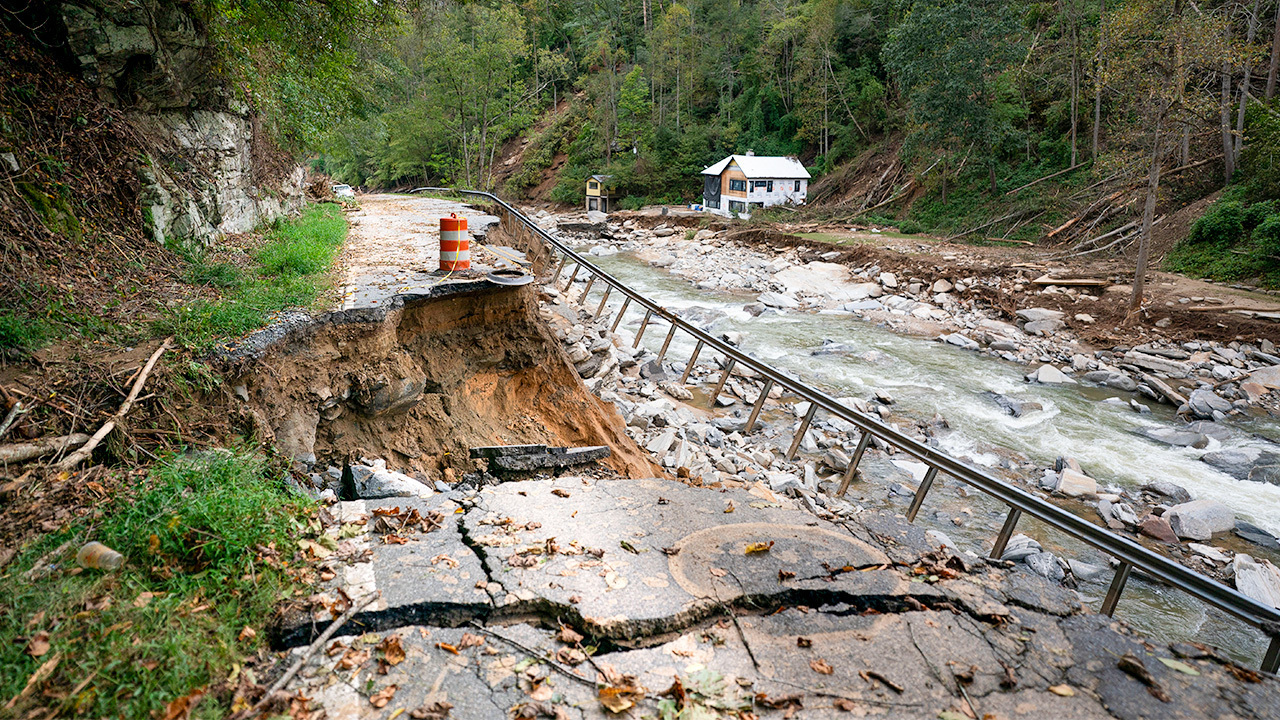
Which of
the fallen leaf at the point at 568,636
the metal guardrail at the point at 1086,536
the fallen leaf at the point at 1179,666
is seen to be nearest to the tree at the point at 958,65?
the metal guardrail at the point at 1086,536

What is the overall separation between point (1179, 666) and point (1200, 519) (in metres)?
6.80

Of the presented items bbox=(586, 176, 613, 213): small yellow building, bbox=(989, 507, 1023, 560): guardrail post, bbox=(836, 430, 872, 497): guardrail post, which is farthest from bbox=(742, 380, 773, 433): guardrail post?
bbox=(586, 176, 613, 213): small yellow building

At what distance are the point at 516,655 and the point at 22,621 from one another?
6.77 ft

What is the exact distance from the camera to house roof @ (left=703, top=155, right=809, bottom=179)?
128 feet

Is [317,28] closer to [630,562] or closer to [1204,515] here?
[630,562]

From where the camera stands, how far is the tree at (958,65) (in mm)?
27438

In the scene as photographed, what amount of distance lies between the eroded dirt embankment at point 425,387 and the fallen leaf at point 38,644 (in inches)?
96.5

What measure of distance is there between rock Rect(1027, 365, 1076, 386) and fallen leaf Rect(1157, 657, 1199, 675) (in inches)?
487

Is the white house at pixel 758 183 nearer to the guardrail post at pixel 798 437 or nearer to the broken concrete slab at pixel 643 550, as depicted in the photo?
the guardrail post at pixel 798 437

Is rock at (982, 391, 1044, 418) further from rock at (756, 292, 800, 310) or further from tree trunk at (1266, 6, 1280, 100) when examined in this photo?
tree trunk at (1266, 6, 1280, 100)

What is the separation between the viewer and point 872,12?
4134 centimetres

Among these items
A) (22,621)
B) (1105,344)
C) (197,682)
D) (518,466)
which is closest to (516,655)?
(197,682)

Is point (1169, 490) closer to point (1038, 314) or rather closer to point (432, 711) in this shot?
point (1038, 314)

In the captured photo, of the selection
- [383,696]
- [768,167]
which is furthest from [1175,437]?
[768,167]
